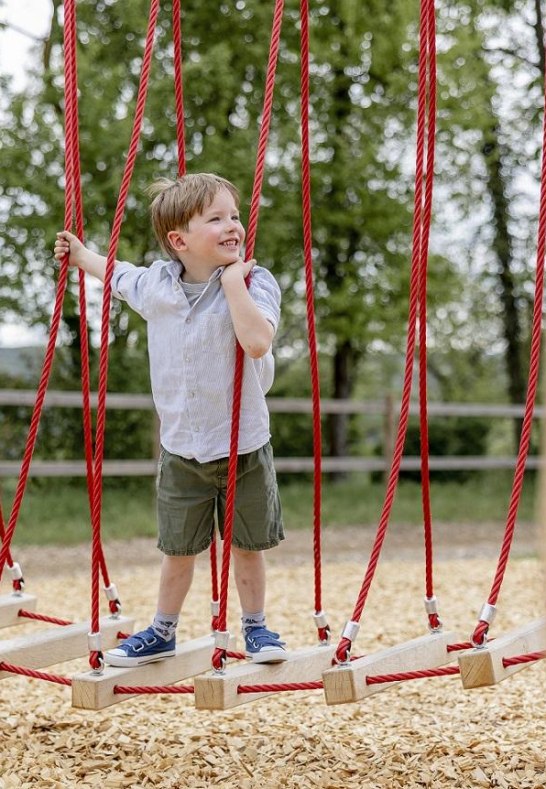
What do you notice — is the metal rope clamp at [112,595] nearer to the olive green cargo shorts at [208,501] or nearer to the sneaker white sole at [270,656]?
the olive green cargo shorts at [208,501]

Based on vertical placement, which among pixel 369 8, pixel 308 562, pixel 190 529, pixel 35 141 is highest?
pixel 369 8

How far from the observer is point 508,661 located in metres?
2.71

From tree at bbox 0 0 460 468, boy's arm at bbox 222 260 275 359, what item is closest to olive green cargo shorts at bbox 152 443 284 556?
boy's arm at bbox 222 260 275 359

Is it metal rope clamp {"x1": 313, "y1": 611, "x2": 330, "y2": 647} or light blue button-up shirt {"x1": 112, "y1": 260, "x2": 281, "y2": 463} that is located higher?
light blue button-up shirt {"x1": 112, "y1": 260, "x2": 281, "y2": 463}

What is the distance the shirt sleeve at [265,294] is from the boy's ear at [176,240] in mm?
200

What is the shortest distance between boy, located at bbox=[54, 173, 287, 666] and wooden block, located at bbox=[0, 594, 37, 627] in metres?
0.69

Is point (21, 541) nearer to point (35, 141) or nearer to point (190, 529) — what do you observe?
point (35, 141)

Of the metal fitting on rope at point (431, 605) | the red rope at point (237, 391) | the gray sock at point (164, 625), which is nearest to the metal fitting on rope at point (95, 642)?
the gray sock at point (164, 625)

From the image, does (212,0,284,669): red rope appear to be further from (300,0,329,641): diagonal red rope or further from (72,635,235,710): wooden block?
(72,635,235,710): wooden block

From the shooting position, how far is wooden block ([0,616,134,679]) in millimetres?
3072

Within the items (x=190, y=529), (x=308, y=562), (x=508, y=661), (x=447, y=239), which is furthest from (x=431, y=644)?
(x=447, y=239)

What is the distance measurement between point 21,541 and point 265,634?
748 centimetres

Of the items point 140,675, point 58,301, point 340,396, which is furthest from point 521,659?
point 340,396

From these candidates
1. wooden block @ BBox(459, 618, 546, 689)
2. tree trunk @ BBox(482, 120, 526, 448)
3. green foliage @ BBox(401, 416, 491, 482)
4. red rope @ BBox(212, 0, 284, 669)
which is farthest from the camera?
tree trunk @ BBox(482, 120, 526, 448)
